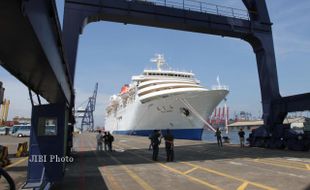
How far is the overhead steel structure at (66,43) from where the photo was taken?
5227 millimetres

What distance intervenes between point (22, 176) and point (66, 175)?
1604 millimetres

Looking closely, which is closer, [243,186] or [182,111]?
[243,186]

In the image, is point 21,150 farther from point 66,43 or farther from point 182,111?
point 182,111

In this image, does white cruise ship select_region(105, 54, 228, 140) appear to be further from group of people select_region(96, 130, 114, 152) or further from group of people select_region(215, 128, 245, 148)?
group of people select_region(96, 130, 114, 152)

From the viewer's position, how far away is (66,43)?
18.3 metres

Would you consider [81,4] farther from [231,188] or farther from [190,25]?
[231,188]

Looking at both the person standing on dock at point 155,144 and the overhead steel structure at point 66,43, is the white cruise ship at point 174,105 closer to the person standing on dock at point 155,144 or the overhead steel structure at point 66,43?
the overhead steel structure at point 66,43

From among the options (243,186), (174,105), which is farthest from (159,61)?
(243,186)

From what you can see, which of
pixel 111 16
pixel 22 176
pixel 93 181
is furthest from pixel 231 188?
pixel 111 16

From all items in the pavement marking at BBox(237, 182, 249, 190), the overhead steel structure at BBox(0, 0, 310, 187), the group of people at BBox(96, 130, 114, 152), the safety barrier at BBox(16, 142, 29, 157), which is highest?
the overhead steel structure at BBox(0, 0, 310, 187)

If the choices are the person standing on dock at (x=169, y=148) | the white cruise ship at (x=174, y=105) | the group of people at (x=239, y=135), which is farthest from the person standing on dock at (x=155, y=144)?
the white cruise ship at (x=174, y=105)

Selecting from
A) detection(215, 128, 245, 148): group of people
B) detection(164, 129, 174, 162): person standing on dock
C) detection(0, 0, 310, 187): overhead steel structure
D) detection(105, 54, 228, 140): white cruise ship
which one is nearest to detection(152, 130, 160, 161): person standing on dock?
detection(164, 129, 174, 162): person standing on dock

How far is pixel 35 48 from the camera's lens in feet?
18.4

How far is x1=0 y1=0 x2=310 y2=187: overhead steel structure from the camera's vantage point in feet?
17.1
